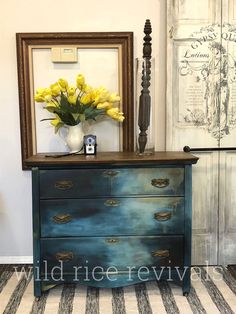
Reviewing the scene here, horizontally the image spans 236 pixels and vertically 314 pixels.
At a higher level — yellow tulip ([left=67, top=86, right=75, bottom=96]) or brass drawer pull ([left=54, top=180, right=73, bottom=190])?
yellow tulip ([left=67, top=86, right=75, bottom=96])

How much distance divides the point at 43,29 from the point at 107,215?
4.76ft

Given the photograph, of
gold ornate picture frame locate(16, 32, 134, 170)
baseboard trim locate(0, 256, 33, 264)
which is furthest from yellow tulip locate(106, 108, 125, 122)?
baseboard trim locate(0, 256, 33, 264)

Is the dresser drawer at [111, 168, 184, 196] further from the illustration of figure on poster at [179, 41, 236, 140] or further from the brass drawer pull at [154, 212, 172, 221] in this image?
the illustration of figure on poster at [179, 41, 236, 140]

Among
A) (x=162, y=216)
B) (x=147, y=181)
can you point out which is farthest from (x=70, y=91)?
(x=162, y=216)

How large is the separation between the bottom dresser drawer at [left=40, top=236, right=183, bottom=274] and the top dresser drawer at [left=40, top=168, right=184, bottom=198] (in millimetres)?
298

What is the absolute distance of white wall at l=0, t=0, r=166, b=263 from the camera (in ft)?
8.47

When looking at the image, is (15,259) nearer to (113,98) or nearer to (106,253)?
(106,253)

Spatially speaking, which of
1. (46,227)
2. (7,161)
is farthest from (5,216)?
(46,227)

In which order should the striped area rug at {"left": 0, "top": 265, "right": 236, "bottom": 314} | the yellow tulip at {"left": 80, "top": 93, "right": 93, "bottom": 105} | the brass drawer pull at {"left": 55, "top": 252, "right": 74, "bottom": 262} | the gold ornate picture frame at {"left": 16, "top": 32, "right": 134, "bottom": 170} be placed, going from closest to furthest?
the striped area rug at {"left": 0, "top": 265, "right": 236, "bottom": 314} → the brass drawer pull at {"left": 55, "top": 252, "right": 74, "bottom": 262} → the yellow tulip at {"left": 80, "top": 93, "right": 93, "bottom": 105} → the gold ornate picture frame at {"left": 16, "top": 32, "right": 134, "bottom": 170}

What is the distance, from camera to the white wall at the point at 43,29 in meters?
2.58

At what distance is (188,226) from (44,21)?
180cm

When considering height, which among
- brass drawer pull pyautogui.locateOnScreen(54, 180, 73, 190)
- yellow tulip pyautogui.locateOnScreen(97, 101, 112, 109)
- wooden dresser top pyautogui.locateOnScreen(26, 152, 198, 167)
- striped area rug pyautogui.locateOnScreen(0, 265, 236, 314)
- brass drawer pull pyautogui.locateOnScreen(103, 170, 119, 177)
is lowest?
striped area rug pyautogui.locateOnScreen(0, 265, 236, 314)

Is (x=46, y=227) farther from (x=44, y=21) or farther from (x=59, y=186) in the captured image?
(x=44, y=21)

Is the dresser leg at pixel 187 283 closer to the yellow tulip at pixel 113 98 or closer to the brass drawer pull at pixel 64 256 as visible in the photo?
the brass drawer pull at pixel 64 256
